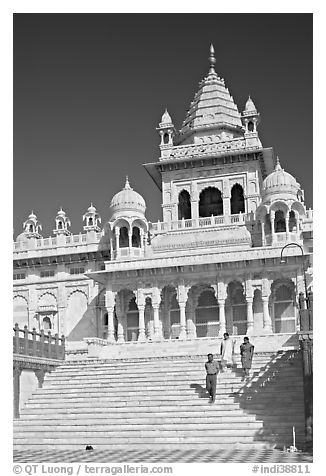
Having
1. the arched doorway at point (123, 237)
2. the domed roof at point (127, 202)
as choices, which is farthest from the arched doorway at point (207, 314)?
the domed roof at point (127, 202)

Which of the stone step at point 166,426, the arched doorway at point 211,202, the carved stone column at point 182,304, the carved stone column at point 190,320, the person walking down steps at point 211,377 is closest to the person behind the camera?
the stone step at point 166,426

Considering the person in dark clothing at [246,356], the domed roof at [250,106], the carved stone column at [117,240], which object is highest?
the domed roof at [250,106]

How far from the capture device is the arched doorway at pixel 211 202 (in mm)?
44156

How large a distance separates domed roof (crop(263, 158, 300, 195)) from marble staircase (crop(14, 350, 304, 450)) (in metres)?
14.6

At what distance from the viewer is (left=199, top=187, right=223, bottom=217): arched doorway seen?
44156mm

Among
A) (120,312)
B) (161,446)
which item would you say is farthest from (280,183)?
(161,446)

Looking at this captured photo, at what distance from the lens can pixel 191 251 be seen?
128ft

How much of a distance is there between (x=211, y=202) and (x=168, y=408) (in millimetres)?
23544

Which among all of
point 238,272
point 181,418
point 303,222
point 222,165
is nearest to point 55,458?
point 181,418

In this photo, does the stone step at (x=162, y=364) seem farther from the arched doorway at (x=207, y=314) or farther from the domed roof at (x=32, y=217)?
the domed roof at (x=32, y=217)

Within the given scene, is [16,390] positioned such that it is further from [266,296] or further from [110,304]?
[266,296]

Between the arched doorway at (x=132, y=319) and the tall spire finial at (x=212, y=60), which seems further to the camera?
the tall spire finial at (x=212, y=60)

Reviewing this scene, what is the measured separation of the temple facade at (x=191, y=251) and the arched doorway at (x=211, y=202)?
0.06m

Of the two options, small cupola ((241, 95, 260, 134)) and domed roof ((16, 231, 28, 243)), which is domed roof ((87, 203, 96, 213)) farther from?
small cupola ((241, 95, 260, 134))
